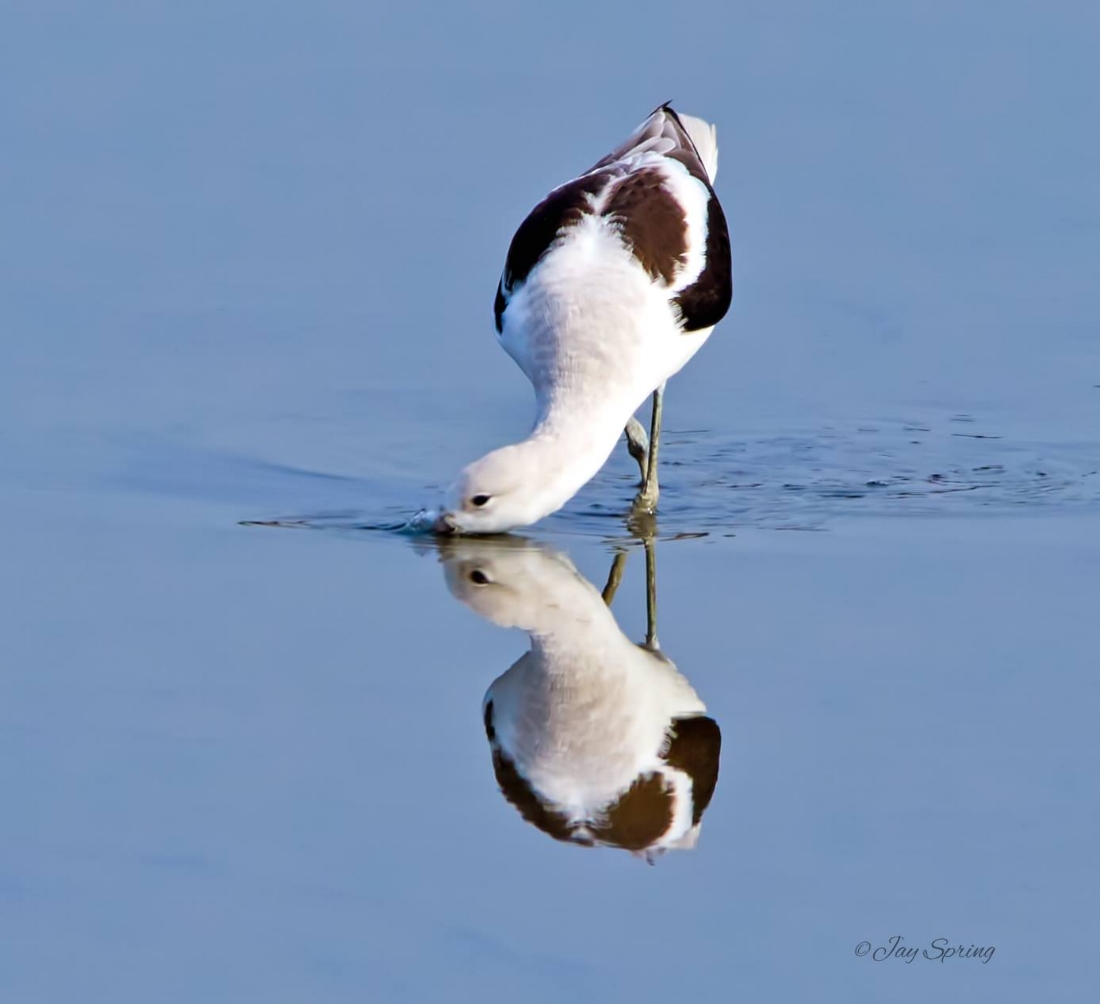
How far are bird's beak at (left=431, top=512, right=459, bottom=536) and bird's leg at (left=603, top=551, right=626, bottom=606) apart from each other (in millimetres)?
613

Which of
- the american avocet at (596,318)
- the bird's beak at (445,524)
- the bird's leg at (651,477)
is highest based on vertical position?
the american avocet at (596,318)

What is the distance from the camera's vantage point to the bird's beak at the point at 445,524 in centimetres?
952

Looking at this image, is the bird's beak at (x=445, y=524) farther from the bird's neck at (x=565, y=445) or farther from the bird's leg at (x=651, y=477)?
the bird's leg at (x=651, y=477)

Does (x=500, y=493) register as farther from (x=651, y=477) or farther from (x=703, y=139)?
(x=703, y=139)

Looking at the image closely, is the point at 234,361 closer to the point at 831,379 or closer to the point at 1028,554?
the point at 831,379

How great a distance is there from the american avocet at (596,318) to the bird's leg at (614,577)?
31 cm

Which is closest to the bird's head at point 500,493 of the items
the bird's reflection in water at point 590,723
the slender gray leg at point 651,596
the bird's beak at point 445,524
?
the bird's beak at point 445,524

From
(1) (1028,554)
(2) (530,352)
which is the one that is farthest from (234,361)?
(1) (1028,554)

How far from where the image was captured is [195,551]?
951 cm

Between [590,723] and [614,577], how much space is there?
1.54 meters

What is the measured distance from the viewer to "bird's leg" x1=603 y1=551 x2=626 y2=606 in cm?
922

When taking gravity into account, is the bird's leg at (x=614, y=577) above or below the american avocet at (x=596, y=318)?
below

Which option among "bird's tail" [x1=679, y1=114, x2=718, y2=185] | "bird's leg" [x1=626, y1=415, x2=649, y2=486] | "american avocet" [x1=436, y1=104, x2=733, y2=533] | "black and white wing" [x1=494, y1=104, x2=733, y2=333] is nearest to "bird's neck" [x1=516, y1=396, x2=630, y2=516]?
"american avocet" [x1=436, y1=104, x2=733, y2=533]

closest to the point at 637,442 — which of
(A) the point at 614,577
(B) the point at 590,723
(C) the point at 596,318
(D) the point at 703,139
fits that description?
(C) the point at 596,318
